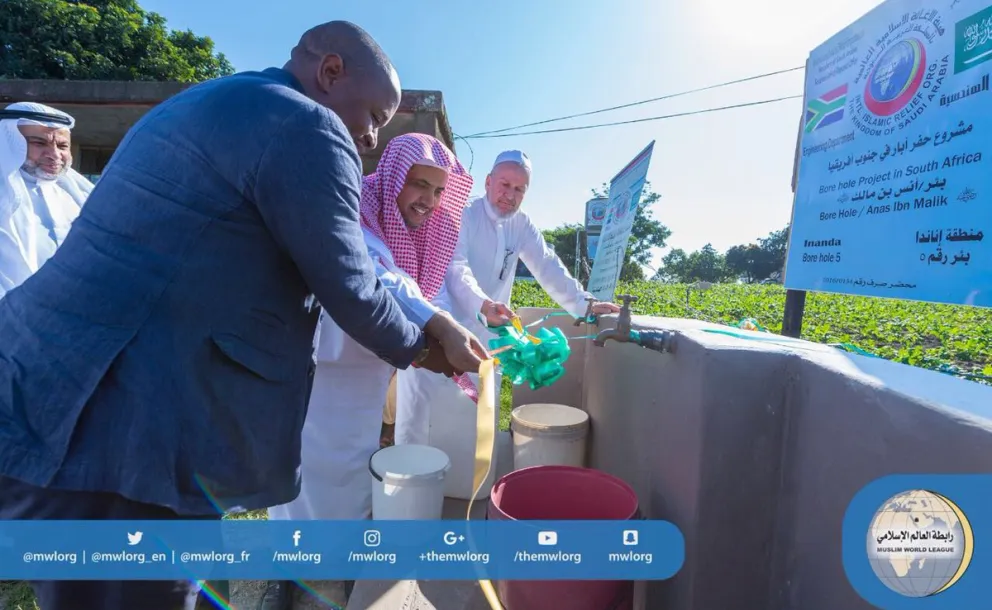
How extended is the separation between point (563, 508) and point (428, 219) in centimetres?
146

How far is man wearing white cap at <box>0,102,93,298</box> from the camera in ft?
8.77

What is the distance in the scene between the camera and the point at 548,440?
2115 millimetres

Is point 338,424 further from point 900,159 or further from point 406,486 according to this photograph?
point 900,159

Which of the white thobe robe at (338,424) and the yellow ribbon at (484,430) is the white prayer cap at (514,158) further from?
the yellow ribbon at (484,430)

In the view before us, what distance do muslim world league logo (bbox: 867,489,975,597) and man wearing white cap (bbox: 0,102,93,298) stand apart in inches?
151

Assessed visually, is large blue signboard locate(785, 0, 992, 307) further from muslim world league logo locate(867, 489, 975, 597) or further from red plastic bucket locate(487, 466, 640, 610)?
red plastic bucket locate(487, 466, 640, 610)

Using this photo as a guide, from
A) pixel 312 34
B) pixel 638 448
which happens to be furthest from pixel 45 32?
pixel 638 448

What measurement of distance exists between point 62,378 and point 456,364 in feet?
2.93

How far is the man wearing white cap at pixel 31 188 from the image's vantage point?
2674 millimetres

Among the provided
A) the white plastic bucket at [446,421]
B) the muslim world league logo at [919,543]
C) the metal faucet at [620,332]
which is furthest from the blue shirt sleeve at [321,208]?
the white plastic bucket at [446,421]

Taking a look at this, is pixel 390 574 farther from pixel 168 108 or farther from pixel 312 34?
pixel 312 34

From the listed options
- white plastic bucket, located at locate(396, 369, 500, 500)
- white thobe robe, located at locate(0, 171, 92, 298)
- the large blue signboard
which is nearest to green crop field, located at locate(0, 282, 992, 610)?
the large blue signboard

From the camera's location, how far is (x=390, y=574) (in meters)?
1.73

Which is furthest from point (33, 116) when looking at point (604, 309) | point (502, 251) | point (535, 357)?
point (604, 309)
